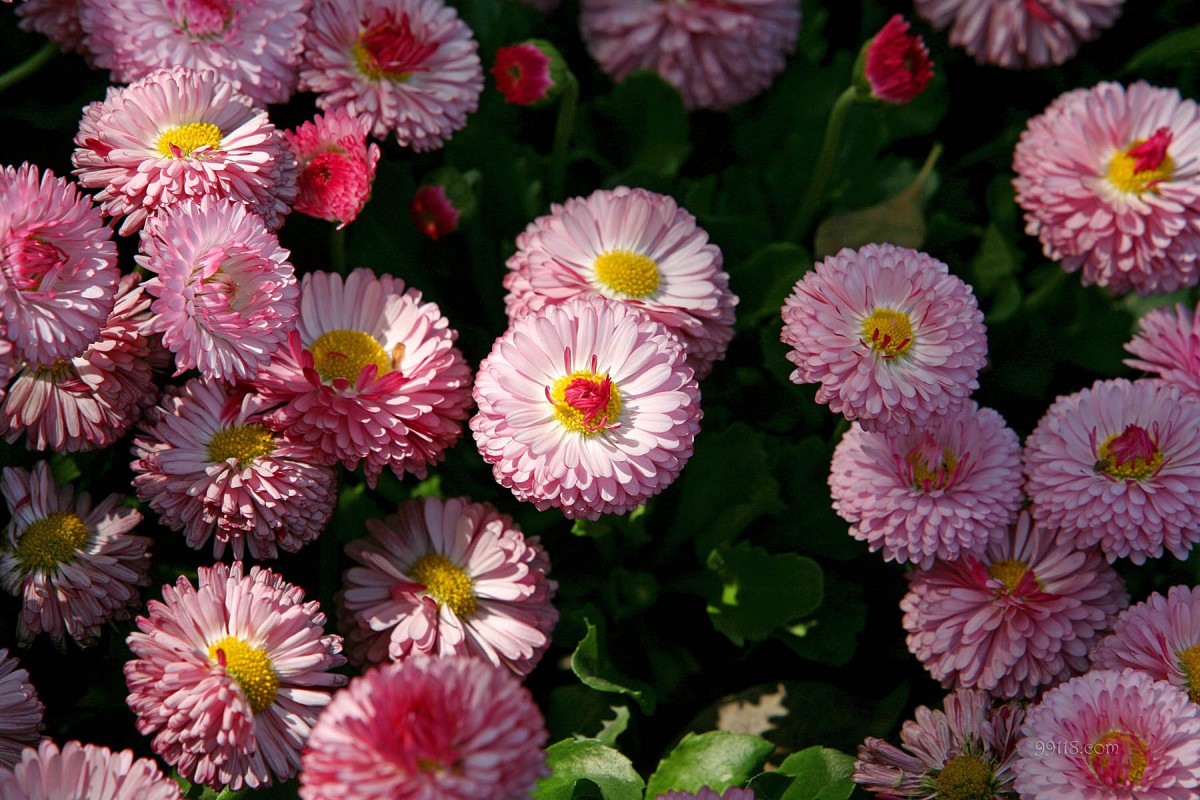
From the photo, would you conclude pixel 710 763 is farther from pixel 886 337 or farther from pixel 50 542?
pixel 50 542

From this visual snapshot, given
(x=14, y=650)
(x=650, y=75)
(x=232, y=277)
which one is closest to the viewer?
(x=232, y=277)

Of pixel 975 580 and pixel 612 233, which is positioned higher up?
pixel 612 233

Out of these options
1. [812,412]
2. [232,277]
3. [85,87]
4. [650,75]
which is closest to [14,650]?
[232,277]

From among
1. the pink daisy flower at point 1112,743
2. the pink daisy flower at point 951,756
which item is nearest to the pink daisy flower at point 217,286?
the pink daisy flower at point 951,756

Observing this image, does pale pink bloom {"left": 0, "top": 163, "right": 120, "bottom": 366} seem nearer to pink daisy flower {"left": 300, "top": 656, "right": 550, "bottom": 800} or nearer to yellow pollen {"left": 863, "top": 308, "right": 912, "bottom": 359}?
pink daisy flower {"left": 300, "top": 656, "right": 550, "bottom": 800}

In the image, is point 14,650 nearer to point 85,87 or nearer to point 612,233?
point 85,87

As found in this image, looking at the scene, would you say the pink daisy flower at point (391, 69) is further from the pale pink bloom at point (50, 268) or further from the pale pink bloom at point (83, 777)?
the pale pink bloom at point (83, 777)

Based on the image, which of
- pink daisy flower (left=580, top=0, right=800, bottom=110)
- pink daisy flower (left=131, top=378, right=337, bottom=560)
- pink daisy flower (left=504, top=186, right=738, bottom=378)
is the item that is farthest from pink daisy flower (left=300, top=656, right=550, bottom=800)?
pink daisy flower (left=580, top=0, right=800, bottom=110)
